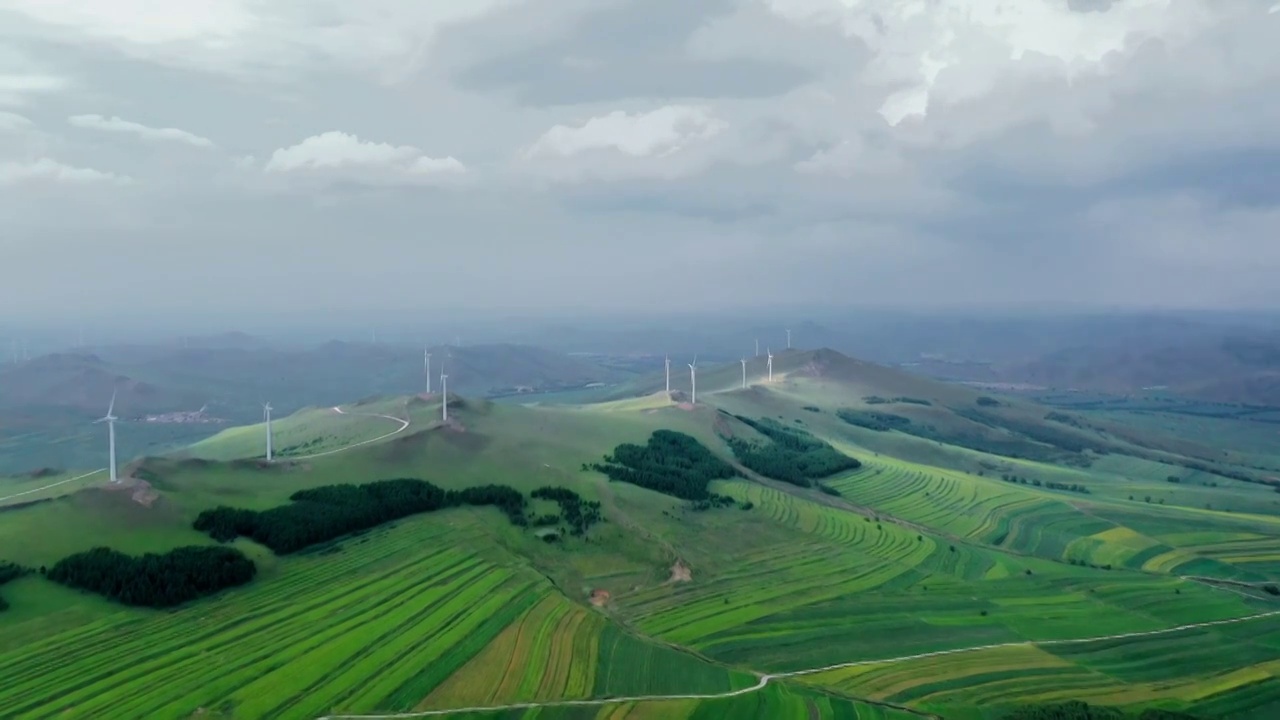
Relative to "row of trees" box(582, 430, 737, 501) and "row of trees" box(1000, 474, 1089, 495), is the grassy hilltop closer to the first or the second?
"row of trees" box(582, 430, 737, 501)

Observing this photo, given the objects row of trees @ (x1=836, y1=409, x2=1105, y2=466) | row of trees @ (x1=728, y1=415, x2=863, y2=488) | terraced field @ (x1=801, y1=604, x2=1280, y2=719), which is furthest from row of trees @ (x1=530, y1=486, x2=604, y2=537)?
row of trees @ (x1=836, y1=409, x2=1105, y2=466)

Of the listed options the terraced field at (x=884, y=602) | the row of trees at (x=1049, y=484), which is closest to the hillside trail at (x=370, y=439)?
the terraced field at (x=884, y=602)

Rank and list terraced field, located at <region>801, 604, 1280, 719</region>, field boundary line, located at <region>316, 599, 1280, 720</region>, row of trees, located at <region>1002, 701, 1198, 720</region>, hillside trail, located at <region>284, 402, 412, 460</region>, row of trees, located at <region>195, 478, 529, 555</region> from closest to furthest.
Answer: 1. field boundary line, located at <region>316, 599, 1280, 720</region>
2. row of trees, located at <region>1002, 701, 1198, 720</region>
3. terraced field, located at <region>801, 604, 1280, 719</region>
4. row of trees, located at <region>195, 478, 529, 555</region>
5. hillside trail, located at <region>284, 402, 412, 460</region>

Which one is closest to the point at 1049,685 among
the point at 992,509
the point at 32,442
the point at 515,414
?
the point at 992,509

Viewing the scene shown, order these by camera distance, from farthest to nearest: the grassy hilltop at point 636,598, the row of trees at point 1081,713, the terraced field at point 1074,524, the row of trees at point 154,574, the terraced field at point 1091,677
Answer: the terraced field at point 1074,524 → the row of trees at point 154,574 → the terraced field at point 1091,677 → the grassy hilltop at point 636,598 → the row of trees at point 1081,713

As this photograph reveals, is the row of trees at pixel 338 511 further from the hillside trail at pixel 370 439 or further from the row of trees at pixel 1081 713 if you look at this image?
the row of trees at pixel 1081 713

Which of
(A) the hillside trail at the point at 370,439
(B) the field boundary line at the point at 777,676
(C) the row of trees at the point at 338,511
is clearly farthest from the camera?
(A) the hillside trail at the point at 370,439
